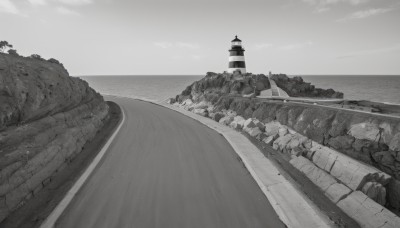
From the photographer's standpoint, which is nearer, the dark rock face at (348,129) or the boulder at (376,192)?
the boulder at (376,192)

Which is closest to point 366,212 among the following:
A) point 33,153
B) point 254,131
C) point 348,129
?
point 348,129

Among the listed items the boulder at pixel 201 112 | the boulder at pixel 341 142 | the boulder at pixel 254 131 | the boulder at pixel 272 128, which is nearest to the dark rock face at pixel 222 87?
the boulder at pixel 201 112

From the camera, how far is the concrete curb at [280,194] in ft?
26.3

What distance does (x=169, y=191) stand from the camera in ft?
31.3

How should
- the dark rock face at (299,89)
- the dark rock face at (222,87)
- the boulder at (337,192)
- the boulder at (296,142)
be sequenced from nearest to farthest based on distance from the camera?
the boulder at (337,192) → the boulder at (296,142) → the dark rock face at (222,87) → the dark rock face at (299,89)

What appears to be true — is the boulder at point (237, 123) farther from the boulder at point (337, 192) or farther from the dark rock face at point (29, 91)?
the dark rock face at point (29, 91)

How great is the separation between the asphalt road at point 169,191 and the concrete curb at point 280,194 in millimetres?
333

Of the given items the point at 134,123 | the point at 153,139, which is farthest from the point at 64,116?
the point at 134,123

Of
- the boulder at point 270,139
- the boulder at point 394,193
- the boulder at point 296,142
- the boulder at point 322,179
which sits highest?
the boulder at point 296,142

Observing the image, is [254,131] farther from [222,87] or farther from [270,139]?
[222,87]

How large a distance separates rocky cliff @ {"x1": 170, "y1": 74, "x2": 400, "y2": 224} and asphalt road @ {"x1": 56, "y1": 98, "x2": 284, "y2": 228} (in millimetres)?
3359

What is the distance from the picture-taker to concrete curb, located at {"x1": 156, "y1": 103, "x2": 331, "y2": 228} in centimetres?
803

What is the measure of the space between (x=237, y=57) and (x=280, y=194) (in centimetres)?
3951

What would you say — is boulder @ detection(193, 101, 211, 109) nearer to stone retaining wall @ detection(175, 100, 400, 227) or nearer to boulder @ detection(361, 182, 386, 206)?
stone retaining wall @ detection(175, 100, 400, 227)
